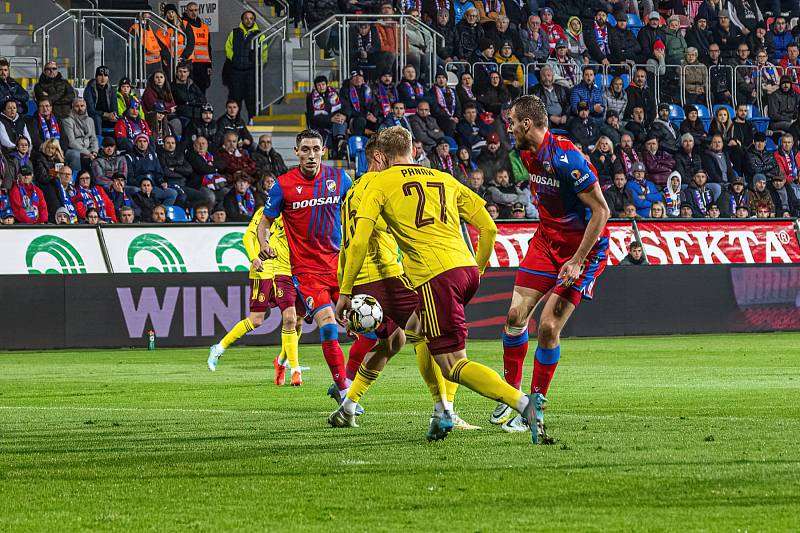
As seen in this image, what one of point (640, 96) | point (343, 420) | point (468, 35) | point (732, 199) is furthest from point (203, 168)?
point (343, 420)

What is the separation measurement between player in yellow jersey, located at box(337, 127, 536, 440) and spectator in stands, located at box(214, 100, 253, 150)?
15.7m

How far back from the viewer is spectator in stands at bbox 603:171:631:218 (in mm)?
25531

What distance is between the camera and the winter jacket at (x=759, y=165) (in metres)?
28.3

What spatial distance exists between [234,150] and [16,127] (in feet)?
12.2

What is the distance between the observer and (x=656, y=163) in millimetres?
27203

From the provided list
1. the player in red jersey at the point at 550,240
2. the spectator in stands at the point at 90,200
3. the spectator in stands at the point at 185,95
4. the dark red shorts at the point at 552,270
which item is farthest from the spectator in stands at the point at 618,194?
the dark red shorts at the point at 552,270

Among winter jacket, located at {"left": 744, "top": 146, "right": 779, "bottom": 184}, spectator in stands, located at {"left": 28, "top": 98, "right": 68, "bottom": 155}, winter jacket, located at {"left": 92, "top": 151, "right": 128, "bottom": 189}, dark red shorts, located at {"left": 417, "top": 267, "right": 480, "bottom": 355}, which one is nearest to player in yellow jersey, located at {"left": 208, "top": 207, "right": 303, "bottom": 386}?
dark red shorts, located at {"left": 417, "top": 267, "right": 480, "bottom": 355}

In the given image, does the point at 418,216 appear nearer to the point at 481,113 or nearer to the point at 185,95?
the point at 185,95

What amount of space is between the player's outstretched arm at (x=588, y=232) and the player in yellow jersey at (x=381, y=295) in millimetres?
1038

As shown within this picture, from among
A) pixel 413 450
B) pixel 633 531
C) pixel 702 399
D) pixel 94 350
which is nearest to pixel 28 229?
pixel 94 350

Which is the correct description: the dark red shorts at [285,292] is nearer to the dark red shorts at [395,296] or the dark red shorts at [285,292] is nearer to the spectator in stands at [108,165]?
the dark red shorts at [395,296]

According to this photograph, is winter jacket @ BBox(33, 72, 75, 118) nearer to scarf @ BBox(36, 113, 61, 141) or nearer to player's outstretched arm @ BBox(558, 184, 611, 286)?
scarf @ BBox(36, 113, 61, 141)

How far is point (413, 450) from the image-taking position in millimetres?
8266

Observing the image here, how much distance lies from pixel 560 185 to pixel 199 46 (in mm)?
18045
